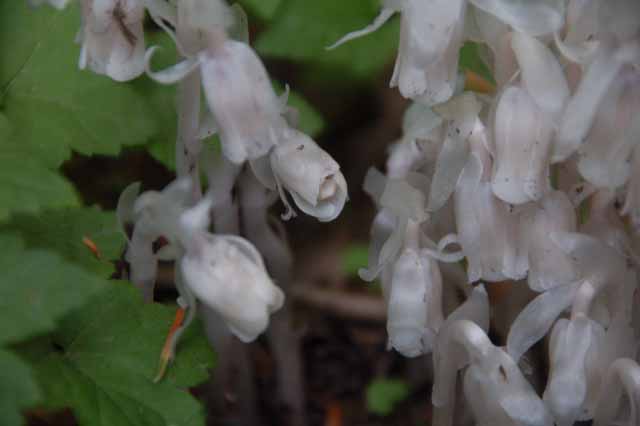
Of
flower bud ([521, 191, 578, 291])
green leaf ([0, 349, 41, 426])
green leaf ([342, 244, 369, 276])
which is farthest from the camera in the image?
green leaf ([342, 244, 369, 276])

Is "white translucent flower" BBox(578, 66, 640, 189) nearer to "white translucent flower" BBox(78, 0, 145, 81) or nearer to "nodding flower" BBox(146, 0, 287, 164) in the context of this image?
"nodding flower" BBox(146, 0, 287, 164)

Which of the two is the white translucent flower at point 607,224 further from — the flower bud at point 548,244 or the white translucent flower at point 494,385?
the white translucent flower at point 494,385

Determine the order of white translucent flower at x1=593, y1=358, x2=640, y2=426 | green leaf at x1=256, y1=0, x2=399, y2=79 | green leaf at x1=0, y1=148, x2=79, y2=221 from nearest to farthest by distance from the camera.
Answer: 1. green leaf at x1=0, y1=148, x2=79, y2=221
2. white translucent flower at x1=593, y1=358, x2=640, y2=426
3. green leaf at x1=256, y1=0, x2=399, y2=79

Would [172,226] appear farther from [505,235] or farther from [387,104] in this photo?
[387,104]

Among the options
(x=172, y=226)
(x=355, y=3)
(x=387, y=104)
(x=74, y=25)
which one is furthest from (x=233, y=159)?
(x=387, y=104)

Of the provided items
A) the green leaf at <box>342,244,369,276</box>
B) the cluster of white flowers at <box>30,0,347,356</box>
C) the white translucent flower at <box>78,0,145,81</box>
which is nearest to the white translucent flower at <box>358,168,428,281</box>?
the cluster of white flowers at <box>30,0,347,356</box>
